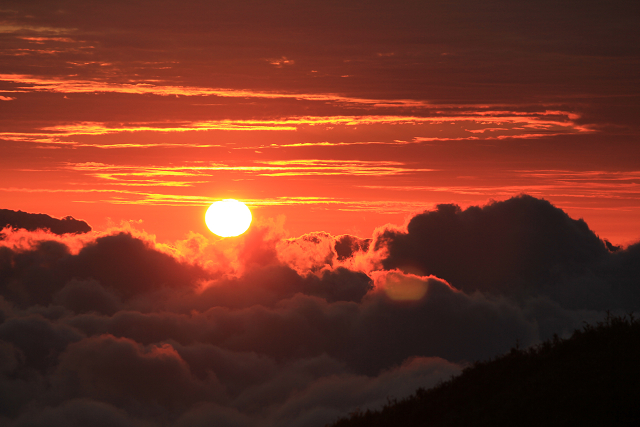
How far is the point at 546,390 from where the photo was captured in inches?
907

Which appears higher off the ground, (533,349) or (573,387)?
(533,349)

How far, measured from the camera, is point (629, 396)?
66.0ft

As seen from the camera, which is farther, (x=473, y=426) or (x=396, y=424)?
(x=396, y=424)

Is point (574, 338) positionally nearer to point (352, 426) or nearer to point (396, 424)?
point (396, 424)

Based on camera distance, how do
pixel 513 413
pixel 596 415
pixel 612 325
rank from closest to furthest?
pixel 596 415 → pixel 513 413 → pixel 612 325

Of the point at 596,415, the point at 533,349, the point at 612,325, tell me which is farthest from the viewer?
the point at 533,349

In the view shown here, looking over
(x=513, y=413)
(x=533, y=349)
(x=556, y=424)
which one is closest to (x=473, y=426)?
(x=513, y=413)

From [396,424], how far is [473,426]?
536 cm

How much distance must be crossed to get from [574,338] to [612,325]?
68.7 inches

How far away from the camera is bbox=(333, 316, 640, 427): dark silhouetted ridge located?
67.1 ft

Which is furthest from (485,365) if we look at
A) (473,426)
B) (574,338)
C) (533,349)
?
(473,426)

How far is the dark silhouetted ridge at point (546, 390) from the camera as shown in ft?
67.1

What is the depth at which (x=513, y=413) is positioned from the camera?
73.1ft

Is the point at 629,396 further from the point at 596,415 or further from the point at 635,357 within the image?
the point at 635,357
